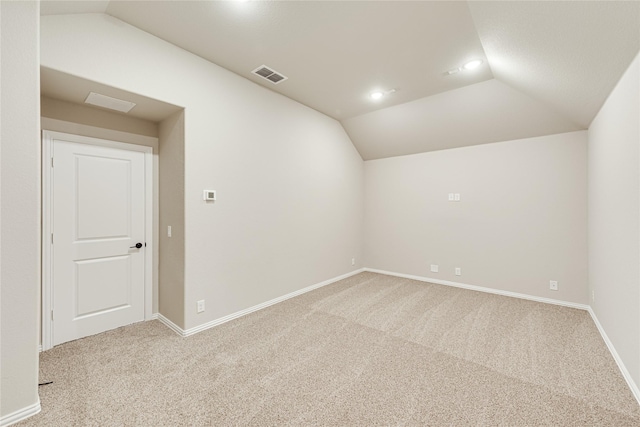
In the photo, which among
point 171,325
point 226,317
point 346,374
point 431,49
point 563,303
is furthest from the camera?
point 563,303

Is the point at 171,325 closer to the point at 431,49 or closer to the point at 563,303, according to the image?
the point at 431,49

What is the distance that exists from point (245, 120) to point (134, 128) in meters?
1.24

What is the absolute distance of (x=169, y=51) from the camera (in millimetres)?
2680

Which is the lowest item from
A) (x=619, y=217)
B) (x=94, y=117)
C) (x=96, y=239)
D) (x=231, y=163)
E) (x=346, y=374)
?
(x=346, y=374)

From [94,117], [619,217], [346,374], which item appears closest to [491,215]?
[619,217]

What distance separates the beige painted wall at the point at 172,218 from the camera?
2844 millimetres

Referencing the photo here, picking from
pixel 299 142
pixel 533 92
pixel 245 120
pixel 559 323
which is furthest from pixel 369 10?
pixel 559 323

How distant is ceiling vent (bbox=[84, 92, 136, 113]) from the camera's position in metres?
2.52

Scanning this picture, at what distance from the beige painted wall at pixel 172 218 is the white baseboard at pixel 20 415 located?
1.16 meters

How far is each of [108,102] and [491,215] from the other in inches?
204

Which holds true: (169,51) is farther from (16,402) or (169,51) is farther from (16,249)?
(16,402)

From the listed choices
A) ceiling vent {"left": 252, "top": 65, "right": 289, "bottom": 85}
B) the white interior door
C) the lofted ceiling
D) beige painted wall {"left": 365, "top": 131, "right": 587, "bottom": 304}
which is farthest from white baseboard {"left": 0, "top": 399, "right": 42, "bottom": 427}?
beige painted wall {"left": 365, "top": 131, "right": 587, "bottom": 304}

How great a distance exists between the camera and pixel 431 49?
2.75m

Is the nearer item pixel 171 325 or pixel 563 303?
pixel 171 325
